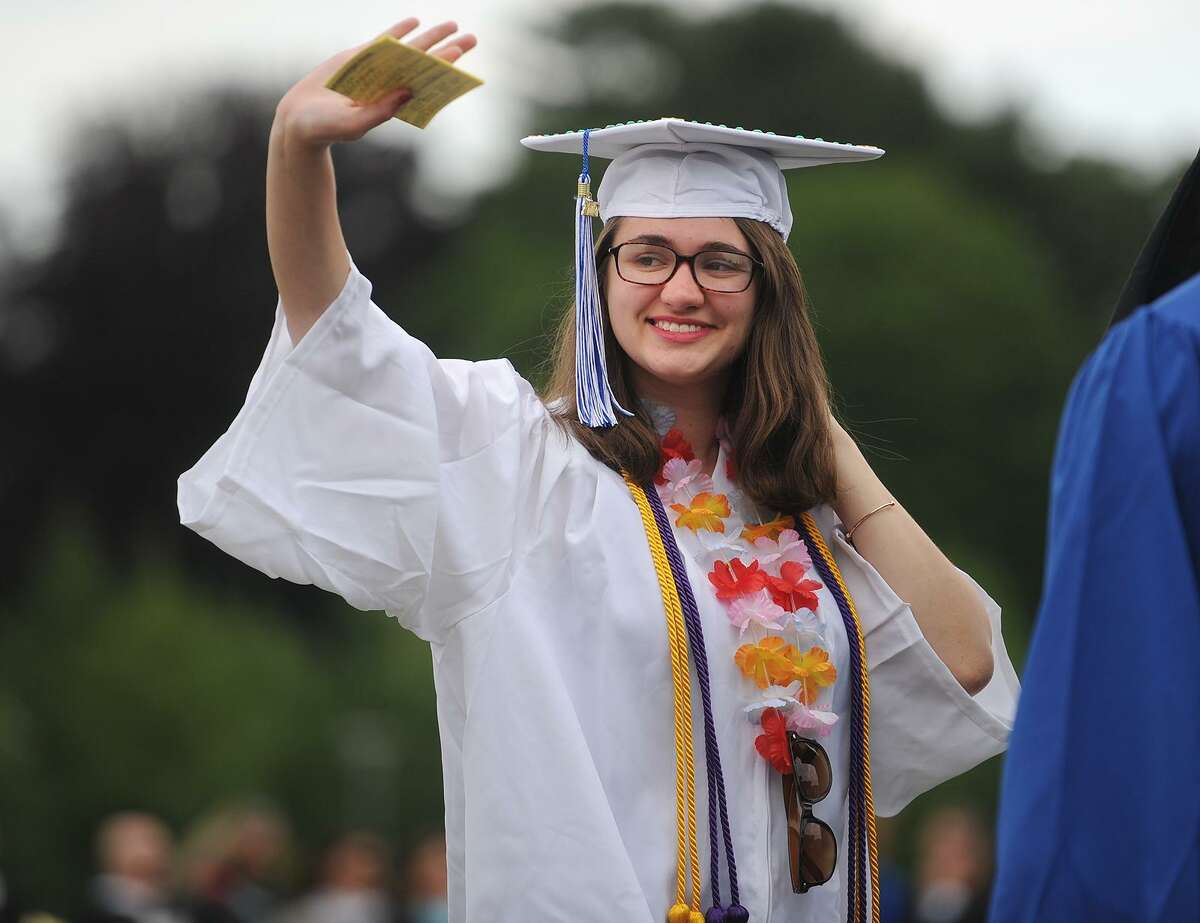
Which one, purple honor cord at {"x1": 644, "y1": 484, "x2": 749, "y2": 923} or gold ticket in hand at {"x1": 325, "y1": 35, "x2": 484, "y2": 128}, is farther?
purple honor cord at {"x1": 644, "y1": 484, "x2": 749, "y2": 923}

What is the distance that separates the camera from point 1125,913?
2.06 m

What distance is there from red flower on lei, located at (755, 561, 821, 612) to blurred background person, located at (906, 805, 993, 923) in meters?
4.97

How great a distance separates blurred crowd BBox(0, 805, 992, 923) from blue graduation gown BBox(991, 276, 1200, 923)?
4875 mm

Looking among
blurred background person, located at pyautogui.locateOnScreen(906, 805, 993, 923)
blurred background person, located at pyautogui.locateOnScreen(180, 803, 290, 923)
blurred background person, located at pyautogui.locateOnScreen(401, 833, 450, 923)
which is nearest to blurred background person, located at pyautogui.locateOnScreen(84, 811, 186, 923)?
blurred background person, located at pyautogui.locateOnScreen(180, 803, 290, 923)

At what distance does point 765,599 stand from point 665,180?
0.81m

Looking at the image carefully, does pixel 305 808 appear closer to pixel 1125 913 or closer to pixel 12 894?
pixel 12 894

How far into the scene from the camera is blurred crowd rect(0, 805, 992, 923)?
8086 mm

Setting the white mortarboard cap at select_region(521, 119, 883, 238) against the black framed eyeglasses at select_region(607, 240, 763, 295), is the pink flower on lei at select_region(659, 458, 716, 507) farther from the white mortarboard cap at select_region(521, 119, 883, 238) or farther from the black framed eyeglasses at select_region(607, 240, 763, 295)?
the white mortarboard cap at select_region(521, 119, 883, 238)

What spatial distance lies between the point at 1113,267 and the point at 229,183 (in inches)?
533

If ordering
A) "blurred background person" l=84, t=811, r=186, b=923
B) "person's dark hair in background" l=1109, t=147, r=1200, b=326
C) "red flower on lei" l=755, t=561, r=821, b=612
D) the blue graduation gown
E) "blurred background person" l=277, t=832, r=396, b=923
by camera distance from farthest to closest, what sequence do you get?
"blurred background person" l=277, t=832, r=396, b=923, "blurred background person" l=84, t=811, r=186, b=923, "red flower on lei" l=755, t=561, r=821, b=612, "person's dark hair in background" l=1109, t=147, r=1200, b=326, the blue graduation gown

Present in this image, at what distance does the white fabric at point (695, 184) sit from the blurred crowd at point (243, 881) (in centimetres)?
443

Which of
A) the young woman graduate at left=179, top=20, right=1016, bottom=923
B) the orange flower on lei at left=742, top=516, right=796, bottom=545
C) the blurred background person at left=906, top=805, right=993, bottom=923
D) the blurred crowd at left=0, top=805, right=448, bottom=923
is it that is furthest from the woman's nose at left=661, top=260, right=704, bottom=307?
the blurred background person at left=906, top=805, right=993, bottom=923

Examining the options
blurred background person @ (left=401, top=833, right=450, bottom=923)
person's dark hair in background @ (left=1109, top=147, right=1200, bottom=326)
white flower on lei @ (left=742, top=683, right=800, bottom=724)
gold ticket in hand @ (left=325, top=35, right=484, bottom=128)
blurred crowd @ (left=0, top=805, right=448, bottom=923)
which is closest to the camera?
person's dark hair in background @ (left=1109, top=147, right=1200, bottom=326)

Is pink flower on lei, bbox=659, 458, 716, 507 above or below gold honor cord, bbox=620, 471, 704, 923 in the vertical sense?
above
